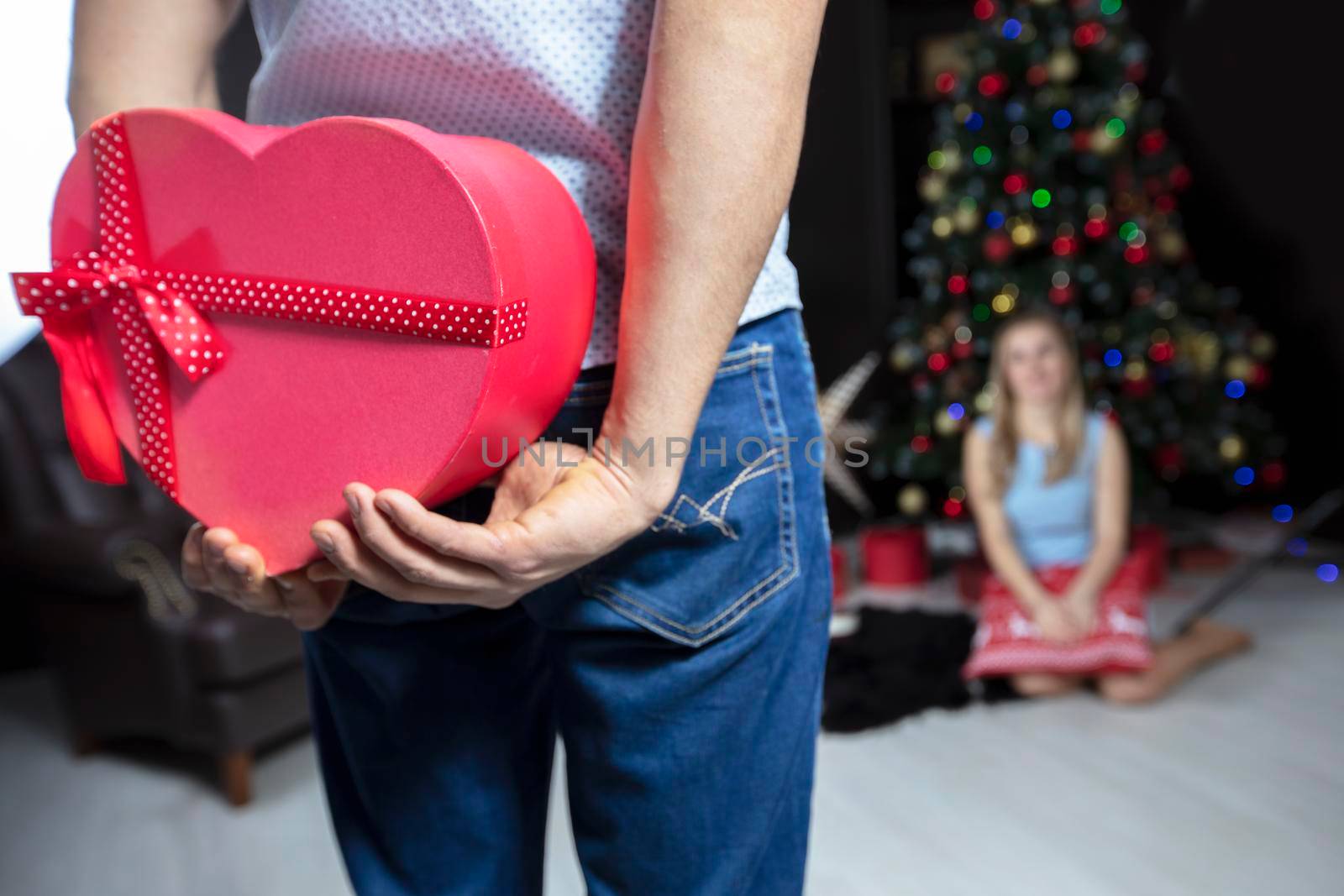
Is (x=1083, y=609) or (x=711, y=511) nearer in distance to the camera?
(x=711, y=511)

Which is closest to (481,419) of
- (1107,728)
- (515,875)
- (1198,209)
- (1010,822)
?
(515,875)

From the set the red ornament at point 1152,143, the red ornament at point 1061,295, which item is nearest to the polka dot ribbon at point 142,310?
the red ornament at point 1061,295

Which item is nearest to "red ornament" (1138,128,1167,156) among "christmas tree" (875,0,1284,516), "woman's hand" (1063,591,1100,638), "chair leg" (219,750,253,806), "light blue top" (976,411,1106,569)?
"christmas tree" (875,0,1284,516)

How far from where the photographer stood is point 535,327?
635 millimetres

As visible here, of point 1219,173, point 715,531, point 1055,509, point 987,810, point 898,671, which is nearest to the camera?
point 715,531

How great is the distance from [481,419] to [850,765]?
1889mm

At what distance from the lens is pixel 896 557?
357 centimetres

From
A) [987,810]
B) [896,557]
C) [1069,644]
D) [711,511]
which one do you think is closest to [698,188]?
[711,511]

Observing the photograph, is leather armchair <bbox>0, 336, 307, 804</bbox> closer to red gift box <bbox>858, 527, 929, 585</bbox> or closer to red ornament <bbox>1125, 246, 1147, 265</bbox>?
red gift box <bbox>858, 527, 929, 585</bbox>

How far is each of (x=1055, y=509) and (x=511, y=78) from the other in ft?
8.29

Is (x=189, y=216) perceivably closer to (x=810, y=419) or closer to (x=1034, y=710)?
(x=810, y=419)

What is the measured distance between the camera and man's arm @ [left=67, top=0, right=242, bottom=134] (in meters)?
0.77

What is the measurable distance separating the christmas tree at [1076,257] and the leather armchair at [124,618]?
85.5 inches

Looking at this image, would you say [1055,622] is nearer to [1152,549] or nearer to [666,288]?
[1152,549]
